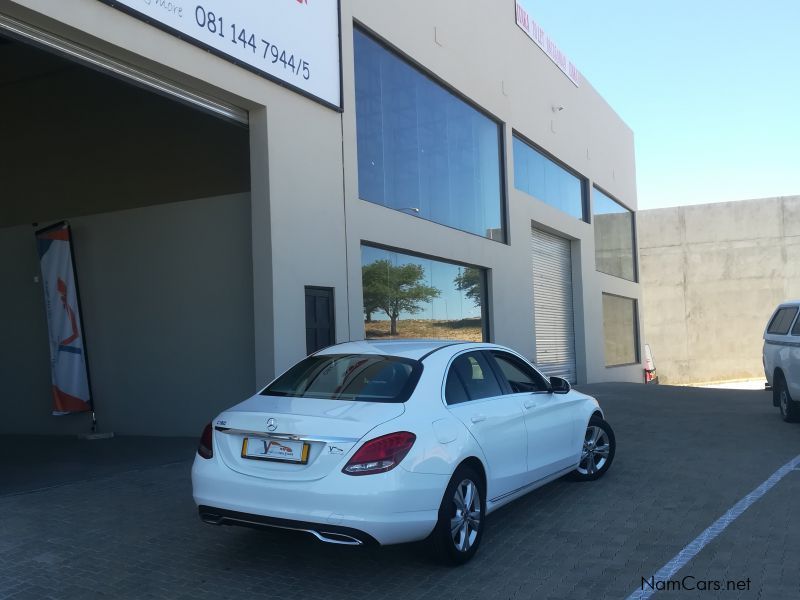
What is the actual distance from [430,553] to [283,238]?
5752mm

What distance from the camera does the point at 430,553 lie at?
5.09 meters

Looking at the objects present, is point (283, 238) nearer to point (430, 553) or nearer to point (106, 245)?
point (106, 245)

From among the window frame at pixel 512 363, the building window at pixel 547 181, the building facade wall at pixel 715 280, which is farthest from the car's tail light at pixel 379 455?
the building facade wall at pixel 715 280

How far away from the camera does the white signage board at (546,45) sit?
63.2 ft

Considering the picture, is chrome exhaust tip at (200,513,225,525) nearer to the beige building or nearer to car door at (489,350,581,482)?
car door at (489,350,581,482)

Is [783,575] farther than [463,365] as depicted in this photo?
No

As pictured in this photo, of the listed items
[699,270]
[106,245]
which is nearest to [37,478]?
[106,245]

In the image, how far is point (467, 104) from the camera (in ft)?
52.7

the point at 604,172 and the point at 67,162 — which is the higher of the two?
the point at 604,172

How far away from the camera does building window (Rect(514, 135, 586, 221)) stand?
19.1 m

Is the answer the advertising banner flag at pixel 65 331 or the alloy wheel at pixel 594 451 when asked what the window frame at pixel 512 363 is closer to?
the alloy wheel at pixel 594 451

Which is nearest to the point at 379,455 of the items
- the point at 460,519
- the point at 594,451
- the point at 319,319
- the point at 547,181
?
the point at 460,519

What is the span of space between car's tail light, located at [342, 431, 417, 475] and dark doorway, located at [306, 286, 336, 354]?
5671mm

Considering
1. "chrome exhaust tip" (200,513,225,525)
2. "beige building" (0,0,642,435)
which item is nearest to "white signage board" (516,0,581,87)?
"beige building" (0,0,642,435)
